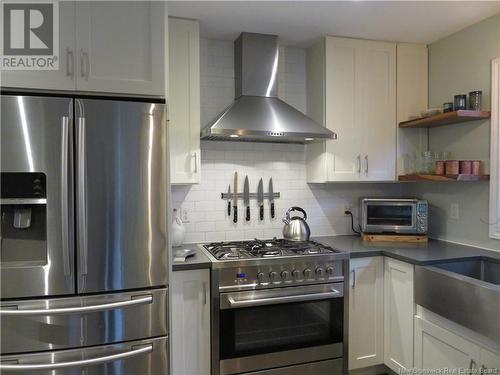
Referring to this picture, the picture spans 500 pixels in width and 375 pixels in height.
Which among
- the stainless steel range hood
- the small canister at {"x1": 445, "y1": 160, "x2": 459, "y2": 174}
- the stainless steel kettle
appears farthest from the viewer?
the stainless steel kettle

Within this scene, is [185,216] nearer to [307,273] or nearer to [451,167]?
[307,273]

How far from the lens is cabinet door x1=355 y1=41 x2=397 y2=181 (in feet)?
9.12

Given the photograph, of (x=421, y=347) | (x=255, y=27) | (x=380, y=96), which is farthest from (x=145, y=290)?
(x=380, y=96)

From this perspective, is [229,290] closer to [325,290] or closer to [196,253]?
[196,253]

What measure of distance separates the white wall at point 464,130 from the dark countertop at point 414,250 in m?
0.13

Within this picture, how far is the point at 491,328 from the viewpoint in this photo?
1.74 meters

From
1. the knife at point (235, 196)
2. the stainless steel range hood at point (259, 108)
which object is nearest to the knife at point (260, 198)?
the knife at point (235, 196)

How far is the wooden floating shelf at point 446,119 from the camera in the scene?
7.84 ft

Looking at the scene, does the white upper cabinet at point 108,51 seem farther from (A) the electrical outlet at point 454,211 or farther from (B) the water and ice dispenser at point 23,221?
(A) the electrical outlet at point 454,211

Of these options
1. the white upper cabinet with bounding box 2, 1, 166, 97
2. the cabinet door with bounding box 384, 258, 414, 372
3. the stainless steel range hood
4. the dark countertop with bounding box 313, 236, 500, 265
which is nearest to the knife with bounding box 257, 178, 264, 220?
the stainless steel range hood

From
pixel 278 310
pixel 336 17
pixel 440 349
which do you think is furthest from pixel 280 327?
pixel 336 17

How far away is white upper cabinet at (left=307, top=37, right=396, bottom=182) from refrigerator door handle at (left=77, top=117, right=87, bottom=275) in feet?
5.54

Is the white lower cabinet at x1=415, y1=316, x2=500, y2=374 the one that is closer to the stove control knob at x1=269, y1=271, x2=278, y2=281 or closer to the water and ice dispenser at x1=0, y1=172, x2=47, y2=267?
the stove control knob at x1=269, y1=271, x2=278, y2=281

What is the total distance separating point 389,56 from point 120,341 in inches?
106
